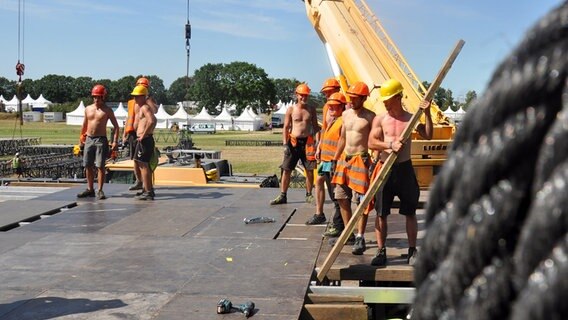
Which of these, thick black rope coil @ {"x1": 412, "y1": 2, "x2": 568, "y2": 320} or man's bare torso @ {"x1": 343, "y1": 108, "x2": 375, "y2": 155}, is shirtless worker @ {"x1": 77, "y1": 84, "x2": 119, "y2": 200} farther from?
thick black rope coil @ {"x1": 412, "y1": 2, "x2": 568, "y2": 320}

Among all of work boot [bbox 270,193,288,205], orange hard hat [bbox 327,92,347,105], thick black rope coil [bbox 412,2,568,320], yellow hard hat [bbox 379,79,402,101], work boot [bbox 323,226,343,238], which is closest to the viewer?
thick black rope coil [bbox 412,2,568,320]

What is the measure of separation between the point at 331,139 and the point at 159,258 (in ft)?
8.16

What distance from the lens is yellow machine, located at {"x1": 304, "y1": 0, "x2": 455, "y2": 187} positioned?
31.2 feet

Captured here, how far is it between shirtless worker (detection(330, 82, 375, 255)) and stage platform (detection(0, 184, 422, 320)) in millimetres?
485

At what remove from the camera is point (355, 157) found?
22.6 ft

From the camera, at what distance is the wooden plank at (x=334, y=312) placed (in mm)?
5254

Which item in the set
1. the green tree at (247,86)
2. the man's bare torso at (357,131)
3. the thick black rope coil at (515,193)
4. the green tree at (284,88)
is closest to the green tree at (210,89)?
the green tree at (247,86)

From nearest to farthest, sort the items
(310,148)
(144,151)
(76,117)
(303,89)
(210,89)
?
1. (303,89)
2. (310,148)
3. (144,151)
4. (76,117)
5. (210,89)

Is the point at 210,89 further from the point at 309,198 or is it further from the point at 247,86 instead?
the point at 309,198

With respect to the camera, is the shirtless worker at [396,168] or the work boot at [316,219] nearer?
the shirtless worker at [396,168]

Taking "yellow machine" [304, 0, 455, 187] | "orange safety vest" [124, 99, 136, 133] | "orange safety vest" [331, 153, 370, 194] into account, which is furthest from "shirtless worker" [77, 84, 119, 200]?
"orange safety vest" [331, 153, 370, 194]

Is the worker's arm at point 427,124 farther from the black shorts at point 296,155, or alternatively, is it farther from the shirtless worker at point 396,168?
the black shorts at point 296,155

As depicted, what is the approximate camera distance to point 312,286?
19.3 feet

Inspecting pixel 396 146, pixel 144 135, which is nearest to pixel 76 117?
pixel 144 135
